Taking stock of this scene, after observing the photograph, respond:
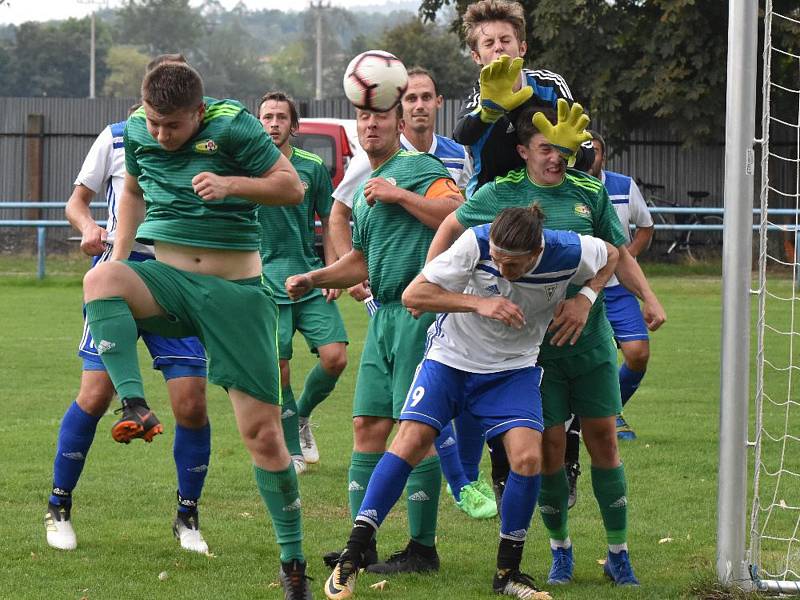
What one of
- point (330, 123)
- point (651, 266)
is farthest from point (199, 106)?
point (651, 266)

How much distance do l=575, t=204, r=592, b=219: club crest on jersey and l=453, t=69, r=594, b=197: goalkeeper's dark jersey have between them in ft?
1.02

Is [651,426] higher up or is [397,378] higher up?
[397,378]

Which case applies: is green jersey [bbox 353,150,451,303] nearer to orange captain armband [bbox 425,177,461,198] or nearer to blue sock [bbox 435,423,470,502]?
orange captain armband [bbox 425,177,461,198]

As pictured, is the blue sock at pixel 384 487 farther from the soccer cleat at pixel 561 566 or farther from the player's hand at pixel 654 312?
the player's hand at pixel 654 312

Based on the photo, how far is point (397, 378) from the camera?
6172 millimetres

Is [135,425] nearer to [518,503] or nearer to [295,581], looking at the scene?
[295,581]

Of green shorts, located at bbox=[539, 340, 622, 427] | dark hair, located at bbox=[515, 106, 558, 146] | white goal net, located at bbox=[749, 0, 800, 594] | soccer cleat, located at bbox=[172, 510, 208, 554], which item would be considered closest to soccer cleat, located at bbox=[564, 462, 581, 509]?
white goal net, located at bbox=[749, 0, 800, 594]

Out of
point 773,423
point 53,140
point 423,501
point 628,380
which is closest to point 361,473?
point 423,501

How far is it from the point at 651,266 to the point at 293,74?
4069 inches

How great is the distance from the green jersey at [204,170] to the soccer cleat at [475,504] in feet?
7.65

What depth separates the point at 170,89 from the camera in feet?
17.0

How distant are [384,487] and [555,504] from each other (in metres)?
0.90

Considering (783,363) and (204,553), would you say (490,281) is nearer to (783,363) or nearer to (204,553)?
(204,553)

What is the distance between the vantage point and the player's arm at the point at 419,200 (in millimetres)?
6180
